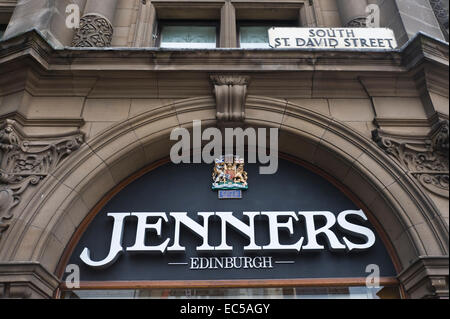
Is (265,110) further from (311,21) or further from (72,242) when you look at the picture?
(72,242)

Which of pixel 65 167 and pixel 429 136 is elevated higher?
pixel 429 136

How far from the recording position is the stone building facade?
5.71 metres

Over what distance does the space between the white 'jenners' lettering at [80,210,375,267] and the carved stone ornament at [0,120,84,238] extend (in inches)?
48.2

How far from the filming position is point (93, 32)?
23.8ft

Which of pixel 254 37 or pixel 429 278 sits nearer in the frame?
pixel 429 278

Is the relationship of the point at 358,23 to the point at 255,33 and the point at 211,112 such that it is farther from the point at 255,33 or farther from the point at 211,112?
the point at 211,112

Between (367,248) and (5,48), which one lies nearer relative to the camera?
(367,248)

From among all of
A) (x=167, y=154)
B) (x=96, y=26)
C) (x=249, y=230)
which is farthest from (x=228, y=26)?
(x=249, y=230)

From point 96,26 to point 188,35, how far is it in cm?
210
